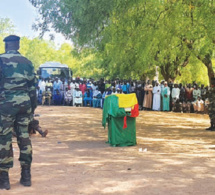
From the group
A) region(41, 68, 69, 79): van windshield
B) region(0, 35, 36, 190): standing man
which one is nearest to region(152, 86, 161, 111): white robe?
region(41, 68, 69, 79): van windshield

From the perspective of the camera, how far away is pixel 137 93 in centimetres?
2444

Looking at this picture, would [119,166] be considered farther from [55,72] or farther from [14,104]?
[55,72]

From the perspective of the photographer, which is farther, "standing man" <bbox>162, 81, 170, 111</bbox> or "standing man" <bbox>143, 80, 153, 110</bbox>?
"standing man" <bbox>143, 80, 153, 110</bbox>

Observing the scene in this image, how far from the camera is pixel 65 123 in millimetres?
15602

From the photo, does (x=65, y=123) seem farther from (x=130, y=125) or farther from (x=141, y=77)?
(x=141, y=77)

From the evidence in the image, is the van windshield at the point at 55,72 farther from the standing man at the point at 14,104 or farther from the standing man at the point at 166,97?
the standing man at the point at 14,104

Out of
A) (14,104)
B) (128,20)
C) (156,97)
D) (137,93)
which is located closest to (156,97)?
(156,97)

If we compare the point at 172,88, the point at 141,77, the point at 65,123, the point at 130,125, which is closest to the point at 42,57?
the point at 141,77

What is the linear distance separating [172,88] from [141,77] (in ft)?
41.5

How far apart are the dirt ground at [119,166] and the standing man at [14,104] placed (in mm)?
354

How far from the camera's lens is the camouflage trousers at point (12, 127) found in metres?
5.46

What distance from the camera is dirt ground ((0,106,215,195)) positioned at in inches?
Result: 221

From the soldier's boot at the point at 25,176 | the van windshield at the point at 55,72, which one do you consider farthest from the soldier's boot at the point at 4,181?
the van windshield at the point at 55,72

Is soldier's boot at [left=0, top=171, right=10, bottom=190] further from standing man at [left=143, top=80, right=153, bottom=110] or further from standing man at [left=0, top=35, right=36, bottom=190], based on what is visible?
standing man at [left=143, top=80, right=153, bottom=110]
